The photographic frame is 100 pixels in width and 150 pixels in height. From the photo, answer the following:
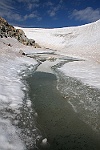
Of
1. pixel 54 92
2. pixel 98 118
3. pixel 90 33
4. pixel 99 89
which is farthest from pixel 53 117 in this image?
pixel 90 33

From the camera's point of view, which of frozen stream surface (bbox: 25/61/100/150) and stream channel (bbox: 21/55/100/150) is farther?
frozen stream surface (bbox: 25/61/100/150)

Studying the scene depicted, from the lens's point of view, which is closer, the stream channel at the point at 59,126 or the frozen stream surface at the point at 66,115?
the stream channel at the point at 59,126

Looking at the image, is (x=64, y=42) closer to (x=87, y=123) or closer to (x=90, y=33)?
(x=90, y=33)

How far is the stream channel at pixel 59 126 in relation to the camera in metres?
4.64

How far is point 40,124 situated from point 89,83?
5427 millimetres

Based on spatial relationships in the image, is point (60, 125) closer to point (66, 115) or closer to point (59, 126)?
point (59, 126)

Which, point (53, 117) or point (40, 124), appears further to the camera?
point (53, 117)

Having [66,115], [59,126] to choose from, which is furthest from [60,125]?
[66,115]

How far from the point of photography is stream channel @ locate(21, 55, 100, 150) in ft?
15.2

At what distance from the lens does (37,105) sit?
22.6 ft

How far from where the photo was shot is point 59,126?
5445 mm

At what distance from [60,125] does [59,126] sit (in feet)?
0.23

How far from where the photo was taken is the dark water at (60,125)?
185 inches

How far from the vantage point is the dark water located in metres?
4.69
